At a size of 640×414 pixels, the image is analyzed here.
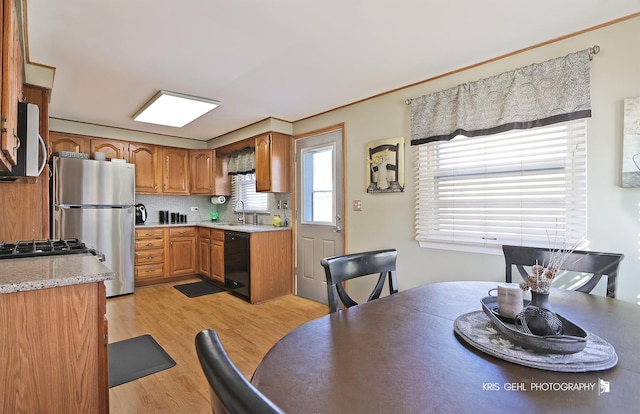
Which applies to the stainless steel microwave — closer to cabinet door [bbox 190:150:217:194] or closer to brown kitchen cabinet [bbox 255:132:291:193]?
brown kitchen cabinet [bbox 255:132:291:193]

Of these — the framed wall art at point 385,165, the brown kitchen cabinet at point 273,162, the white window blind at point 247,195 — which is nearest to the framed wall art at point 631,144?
the framed wall art at point 385,165

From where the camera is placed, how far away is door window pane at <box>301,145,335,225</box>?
3779 millimetres

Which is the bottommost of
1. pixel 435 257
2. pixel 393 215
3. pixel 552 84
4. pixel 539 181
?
pixel 435 257

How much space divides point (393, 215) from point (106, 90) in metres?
3.04

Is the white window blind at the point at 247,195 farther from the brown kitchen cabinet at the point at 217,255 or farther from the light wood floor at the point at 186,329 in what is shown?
the light wood floor at the point at 186,329

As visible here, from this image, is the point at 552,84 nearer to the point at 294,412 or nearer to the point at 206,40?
the point at 206,40

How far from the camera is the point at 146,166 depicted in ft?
16.0

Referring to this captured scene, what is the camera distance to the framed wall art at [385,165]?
9.86 ft

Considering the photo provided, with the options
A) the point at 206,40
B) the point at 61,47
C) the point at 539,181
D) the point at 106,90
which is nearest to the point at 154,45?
the point at 206,40

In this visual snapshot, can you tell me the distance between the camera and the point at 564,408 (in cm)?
67

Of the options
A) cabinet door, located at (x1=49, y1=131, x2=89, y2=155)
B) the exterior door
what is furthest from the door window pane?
cabinet door, located at (x1=49, y1=131, x2=89, y2=155)

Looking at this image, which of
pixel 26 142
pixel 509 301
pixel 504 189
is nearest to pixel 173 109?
pixel 26 142

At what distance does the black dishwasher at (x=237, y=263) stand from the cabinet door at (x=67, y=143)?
2.26 m

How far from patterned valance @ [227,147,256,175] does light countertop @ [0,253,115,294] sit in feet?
10.3
